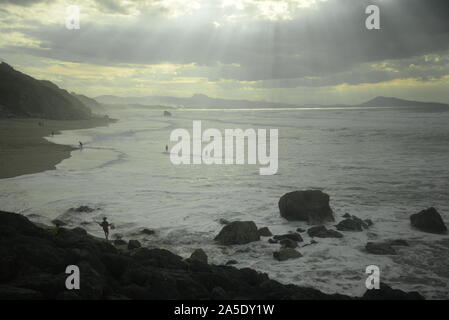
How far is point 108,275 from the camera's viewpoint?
10016mm

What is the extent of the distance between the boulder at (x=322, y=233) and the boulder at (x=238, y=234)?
2.82 meters

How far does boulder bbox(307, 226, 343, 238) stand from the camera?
1639cm

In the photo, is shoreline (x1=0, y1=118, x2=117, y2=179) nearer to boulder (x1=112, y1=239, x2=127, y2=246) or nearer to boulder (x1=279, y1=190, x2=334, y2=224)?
boulder (x1=112, y1=239, x2=127, y2=246)

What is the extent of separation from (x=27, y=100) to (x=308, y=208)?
90249mm

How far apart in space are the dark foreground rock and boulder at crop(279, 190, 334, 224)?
7.77 meters

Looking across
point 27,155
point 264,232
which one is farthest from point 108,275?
point 27,155

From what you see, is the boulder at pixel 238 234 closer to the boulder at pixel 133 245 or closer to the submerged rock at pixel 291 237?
the submerged rock at pixel 291 237

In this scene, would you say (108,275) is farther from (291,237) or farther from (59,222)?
(291,237)

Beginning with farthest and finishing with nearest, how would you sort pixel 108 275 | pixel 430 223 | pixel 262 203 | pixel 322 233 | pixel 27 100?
pixel 27 100 → pixel 262 203 → pixel 430 223 → pixel 322 233 → pixel 108 275

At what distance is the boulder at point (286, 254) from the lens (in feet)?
46.4

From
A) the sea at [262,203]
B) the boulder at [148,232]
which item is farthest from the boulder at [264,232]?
the boulder at [148,232]

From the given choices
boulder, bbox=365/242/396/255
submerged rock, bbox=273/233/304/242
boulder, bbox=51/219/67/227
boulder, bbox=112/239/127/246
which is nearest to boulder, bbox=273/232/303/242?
submerged rock, bbox=273/233/304/242
